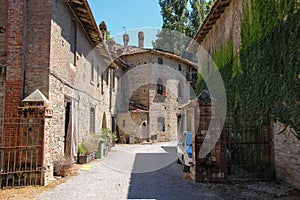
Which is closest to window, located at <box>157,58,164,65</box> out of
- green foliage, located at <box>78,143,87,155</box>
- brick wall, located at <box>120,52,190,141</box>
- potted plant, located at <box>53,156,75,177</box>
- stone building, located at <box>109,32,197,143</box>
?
stone building, located at <box>109,32,197,143</box>

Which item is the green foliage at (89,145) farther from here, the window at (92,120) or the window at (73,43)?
the window at (73,43)

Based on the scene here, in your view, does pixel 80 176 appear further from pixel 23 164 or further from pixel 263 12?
pixel 263 12

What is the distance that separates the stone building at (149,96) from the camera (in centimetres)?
2162

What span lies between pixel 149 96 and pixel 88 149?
41.6 ft

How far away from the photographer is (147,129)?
2209 cm

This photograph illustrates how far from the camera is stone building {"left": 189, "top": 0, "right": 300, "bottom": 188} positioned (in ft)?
20.9

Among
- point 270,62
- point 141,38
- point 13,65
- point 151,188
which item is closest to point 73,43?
point 13,65

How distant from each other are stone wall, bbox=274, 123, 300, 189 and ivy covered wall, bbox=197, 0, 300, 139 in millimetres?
992

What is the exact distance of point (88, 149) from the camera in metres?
11.0

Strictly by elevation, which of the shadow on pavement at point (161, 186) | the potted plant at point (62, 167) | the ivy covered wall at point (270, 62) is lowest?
the shadow on pavement at point (161, 186)

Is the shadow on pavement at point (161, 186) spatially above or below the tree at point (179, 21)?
below

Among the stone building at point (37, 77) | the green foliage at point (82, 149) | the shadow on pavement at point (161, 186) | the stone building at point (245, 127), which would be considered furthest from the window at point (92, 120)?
the stone building at point (245, 127)

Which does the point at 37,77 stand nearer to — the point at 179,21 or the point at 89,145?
the point at 89,145

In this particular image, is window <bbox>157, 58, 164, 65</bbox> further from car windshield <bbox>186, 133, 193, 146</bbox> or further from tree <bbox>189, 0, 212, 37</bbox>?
car windshield <bbox>186, 133, 193, 146</bbox>
